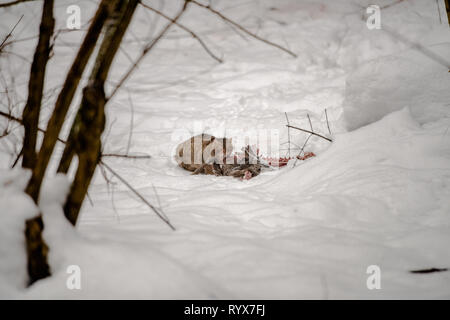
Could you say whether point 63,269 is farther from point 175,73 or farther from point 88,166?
point 175,73

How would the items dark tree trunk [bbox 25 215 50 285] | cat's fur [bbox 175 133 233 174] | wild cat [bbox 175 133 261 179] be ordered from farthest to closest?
cat's fur [bbox 175 133 233 174], wild cat [bbox 175 133 261 179], dark tree trunk [bbox 25 215 50 285]

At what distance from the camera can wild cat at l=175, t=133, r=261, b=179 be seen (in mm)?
3732

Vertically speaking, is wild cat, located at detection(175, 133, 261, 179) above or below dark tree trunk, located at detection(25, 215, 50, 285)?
above

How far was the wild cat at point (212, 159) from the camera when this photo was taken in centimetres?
373

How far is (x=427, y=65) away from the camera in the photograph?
2.39 m

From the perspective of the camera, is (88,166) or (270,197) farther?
(270,197)

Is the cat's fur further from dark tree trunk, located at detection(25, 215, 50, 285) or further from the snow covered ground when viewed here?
dark tree trunk, located at detection(25, 215, 50, 285)

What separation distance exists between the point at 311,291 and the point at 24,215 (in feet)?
3.39

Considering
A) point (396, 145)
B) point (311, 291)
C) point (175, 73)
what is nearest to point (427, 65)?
point (396, 145)

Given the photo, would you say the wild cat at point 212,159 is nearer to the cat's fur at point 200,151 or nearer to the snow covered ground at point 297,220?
the cat's fur at point 200,151

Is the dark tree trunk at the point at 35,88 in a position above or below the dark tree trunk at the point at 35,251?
above

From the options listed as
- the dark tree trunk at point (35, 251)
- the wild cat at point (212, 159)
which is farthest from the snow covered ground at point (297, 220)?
the wild cat at point (212, 159)

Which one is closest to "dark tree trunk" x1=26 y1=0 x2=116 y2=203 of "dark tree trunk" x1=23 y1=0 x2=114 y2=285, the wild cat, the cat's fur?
"dark tree trunk" x1=23 y1=0 x2=114 y2=285
